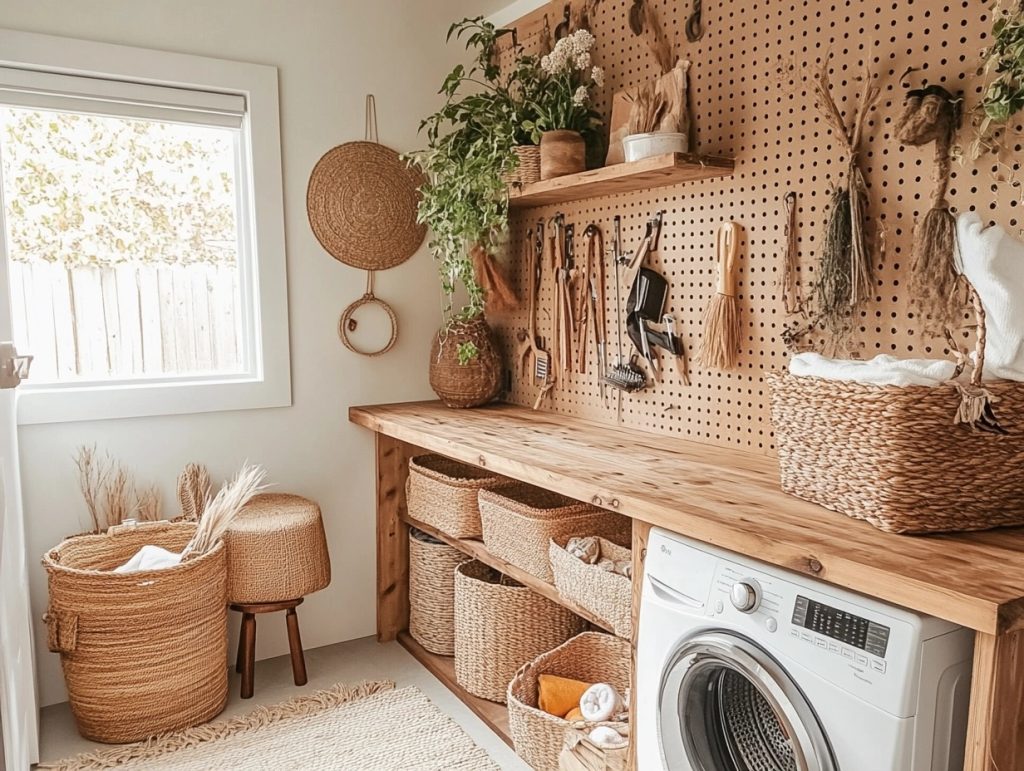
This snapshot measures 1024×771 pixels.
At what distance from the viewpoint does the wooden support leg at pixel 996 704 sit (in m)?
1.04

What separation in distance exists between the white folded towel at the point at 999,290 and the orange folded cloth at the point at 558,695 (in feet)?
4.27

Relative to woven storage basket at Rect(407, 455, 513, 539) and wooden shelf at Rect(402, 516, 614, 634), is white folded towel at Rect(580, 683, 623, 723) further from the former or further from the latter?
woven storage basket at Rect(407, 455, 513, 539)

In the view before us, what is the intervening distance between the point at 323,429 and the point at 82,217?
105cm

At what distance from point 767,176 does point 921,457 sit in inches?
36.1

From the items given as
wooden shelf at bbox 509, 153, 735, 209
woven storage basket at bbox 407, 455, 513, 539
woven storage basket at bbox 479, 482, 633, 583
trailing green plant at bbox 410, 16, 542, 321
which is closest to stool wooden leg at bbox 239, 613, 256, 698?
woven storage basket at bbox 407, 455, 513, 539

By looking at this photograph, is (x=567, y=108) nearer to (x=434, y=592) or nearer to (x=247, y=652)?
(x=434, y=592)

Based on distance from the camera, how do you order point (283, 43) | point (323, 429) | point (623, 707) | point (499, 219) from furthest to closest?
point (323, 429) → point (283, 43) → point (499, 219) → point (623, 707)

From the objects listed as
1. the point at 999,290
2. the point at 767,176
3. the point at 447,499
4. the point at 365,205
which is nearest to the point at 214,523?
the point at 447,499

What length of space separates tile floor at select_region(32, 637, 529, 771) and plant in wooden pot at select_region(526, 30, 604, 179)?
1681mm

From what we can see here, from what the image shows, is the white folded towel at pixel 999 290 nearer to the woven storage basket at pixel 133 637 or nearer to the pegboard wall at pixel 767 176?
the pegboard wall at pixel 767 176

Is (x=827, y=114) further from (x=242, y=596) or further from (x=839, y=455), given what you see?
(x=242, y=596)

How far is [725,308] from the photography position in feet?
6.55

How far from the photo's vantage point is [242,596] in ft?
8.31

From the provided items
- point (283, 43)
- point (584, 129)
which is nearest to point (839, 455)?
point (584, 129)
